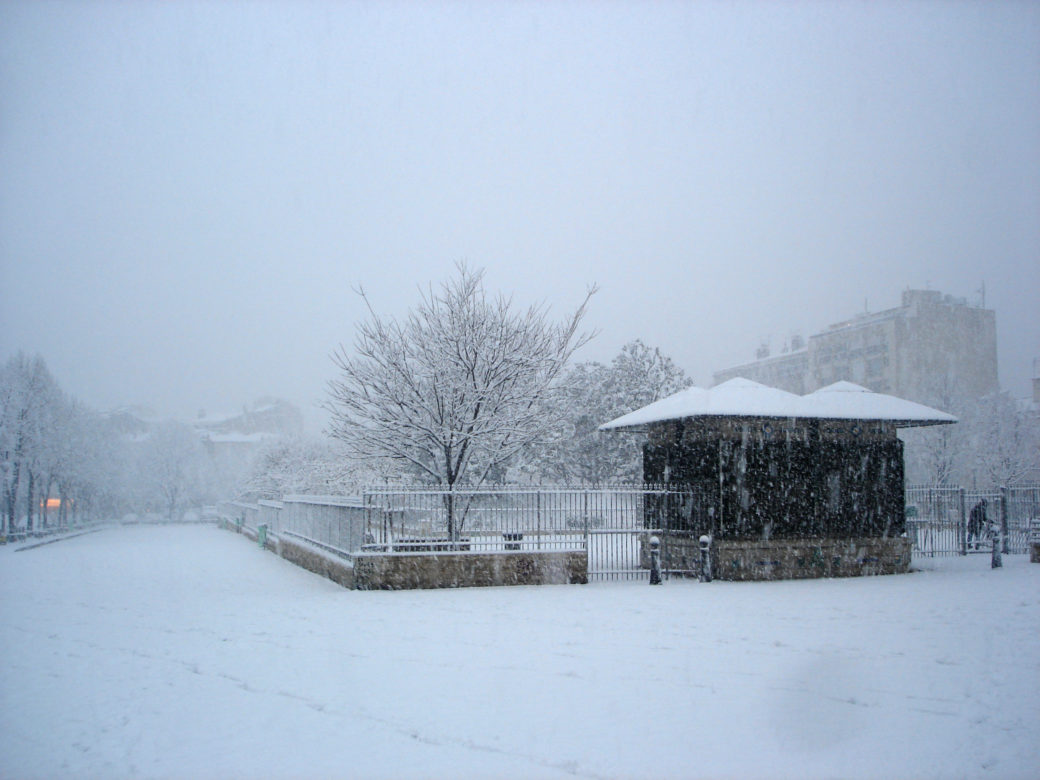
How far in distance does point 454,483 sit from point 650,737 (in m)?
12.9

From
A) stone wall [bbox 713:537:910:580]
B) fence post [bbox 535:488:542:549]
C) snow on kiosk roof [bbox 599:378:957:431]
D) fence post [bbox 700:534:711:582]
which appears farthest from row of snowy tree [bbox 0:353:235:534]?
stone wall [bbox 713:537:910:580]

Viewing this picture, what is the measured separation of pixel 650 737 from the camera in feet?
20.7

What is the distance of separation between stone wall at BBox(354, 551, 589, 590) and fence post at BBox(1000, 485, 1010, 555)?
11887 millimetres

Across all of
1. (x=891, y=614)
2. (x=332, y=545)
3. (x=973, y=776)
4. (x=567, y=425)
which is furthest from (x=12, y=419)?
(x=973, y=776)

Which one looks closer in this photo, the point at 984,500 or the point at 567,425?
the point at 984,500

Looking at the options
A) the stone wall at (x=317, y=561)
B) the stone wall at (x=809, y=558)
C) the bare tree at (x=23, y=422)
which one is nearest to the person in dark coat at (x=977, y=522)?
the stone wall at (x=809, y=558)

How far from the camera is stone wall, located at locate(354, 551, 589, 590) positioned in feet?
49.4

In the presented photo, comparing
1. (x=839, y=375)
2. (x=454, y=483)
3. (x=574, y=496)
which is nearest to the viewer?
(x=574, y=496)

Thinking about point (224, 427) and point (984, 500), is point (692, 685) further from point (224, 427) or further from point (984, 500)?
point (224, 427)

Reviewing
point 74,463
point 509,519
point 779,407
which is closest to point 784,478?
point 779,407

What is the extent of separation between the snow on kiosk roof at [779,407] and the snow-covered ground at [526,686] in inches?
160

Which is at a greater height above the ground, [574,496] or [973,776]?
[574,496]

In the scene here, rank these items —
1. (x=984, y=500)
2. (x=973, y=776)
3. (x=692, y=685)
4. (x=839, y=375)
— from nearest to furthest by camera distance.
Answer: (x=973, y=776) → (x=692, y=685) → (x=984, y=500) → (x=839, y=375)

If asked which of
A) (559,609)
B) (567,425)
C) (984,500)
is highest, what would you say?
(567,425)
